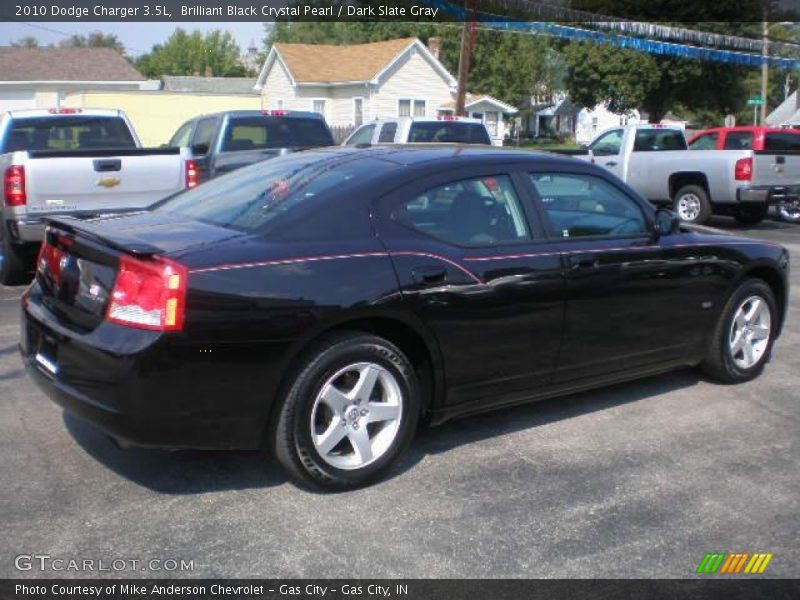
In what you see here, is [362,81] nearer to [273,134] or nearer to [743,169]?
[743,169]

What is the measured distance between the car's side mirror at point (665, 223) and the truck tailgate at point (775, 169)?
35.0ft

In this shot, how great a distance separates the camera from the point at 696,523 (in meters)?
3.96

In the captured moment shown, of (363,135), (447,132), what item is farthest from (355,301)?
(363,135)

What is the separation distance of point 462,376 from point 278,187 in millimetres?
1344

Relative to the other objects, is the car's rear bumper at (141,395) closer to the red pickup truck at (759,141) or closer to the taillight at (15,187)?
the taillight at (15,187)

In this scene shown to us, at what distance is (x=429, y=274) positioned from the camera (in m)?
4.35

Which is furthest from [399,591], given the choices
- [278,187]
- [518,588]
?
[278,187]

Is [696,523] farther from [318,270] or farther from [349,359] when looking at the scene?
[318,270]

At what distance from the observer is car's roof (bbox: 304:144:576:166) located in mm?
4809

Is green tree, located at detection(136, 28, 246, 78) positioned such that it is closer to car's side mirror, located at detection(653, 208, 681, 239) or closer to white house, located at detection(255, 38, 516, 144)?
white house, located at detection(255, 38, 516, 144)

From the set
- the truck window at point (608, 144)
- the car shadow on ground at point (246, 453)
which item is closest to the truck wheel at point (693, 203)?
the truck window at point (608, 144)

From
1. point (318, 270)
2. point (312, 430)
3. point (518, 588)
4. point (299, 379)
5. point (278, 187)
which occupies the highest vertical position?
point (278, 187)

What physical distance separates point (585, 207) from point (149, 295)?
8.80 ft

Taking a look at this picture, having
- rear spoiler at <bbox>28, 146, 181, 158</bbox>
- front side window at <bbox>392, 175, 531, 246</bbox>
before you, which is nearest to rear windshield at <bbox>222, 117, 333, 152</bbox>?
rear spoiler at <bbox>28, 146, 181, 158</bbox>
